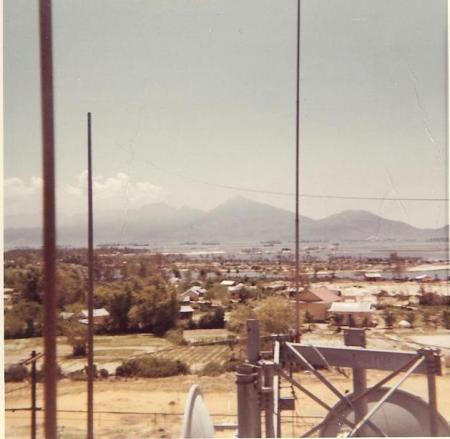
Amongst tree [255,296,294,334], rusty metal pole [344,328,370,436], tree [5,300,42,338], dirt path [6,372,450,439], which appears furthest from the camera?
tree [5,300,42,338]

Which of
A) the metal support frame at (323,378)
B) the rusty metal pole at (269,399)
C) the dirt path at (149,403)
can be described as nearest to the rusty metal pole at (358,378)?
the metal support frame at (323,378)

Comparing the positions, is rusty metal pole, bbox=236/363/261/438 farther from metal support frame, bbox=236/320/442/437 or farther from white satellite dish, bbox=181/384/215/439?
white satellite dish, bbox=181/384/215/439

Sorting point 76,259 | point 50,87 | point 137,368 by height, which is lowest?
point 137,368

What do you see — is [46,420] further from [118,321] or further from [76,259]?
[76,259]

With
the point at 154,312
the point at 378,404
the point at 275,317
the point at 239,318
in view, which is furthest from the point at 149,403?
the point at 378,404

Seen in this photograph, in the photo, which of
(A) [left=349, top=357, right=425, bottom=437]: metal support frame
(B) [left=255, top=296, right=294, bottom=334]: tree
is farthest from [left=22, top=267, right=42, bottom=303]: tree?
(A) [left=349, top=357, right=425, bottom=437]: metal support frame

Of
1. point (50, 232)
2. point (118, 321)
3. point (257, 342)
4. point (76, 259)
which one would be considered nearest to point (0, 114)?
point (50, 232)
